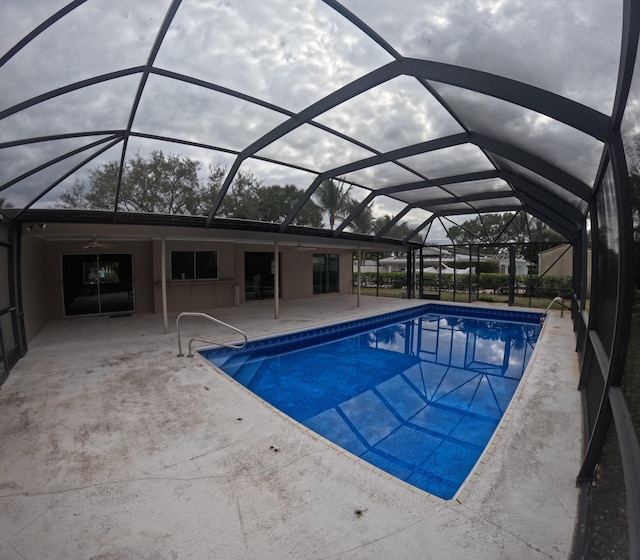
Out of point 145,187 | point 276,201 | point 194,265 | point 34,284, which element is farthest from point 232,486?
point 194,265

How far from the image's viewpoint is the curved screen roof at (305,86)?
8.42 feet

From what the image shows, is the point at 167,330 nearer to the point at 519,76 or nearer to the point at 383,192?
the point at 383,192

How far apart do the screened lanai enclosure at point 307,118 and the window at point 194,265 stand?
259 cm

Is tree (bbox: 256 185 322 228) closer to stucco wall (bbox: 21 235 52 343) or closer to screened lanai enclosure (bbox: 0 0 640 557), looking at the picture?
screened lanai enclosure (bbox: 0 0 640 557)

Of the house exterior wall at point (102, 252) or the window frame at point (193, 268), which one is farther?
the window frame at point (193, 268)

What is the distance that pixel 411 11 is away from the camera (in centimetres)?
298

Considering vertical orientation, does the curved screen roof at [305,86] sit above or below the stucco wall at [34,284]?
above

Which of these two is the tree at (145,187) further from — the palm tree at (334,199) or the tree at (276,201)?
the palm tree at (334,199)

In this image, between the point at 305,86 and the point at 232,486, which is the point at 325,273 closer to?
the point at 305,86

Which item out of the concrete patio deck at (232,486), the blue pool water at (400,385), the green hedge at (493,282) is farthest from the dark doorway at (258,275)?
the concrete patio deck at (232,486)

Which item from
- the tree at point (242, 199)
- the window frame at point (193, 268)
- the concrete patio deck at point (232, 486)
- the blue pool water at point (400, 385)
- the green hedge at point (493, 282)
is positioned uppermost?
the tree at point (242, 199)

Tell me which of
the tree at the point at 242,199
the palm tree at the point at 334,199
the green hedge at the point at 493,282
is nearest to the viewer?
the tree at the point at 242,199

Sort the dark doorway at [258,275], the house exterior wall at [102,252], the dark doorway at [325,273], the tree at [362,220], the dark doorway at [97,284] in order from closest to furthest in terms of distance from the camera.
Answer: the house exterior wall at [102,252]
the dark doorway at [97,284]
the dark doorway at [258,275]
the tree at [362,220]
the dark doorway at [325,273]

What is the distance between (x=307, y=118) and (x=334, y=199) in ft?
21.0
